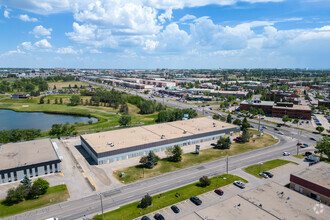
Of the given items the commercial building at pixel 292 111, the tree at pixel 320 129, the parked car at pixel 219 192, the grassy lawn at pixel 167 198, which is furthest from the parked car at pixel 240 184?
the commercial building at pixel 292 111

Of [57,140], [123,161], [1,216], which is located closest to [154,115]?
[57,140]

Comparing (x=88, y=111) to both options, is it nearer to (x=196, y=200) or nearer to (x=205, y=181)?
(x=205, y=181)

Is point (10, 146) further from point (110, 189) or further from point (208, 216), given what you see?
point (208, 216)

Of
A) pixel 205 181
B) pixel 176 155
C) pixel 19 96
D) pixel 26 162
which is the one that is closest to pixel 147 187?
pixel 205 181

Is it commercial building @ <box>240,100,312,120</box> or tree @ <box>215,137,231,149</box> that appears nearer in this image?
tree @ <box>215,137,231,149</box>

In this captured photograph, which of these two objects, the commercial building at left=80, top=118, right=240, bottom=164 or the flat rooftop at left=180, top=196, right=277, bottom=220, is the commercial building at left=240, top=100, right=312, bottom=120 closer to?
the commercial building at left=80, top=118, right=240, bottom=164

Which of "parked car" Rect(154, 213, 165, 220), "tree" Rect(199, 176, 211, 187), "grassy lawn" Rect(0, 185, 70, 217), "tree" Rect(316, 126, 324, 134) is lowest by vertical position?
"grassy lawn" Rect(0, 185, 70, 217)

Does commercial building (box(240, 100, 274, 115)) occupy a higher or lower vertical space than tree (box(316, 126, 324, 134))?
higher

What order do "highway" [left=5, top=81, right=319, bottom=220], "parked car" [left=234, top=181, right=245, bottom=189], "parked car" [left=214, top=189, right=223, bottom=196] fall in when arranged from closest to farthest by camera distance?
"highway" [left=5, top=81, right=319, bottom=220] < "parked car" [left=214, top=189, right=223, bottom=196] < "parked car" [left=234, top=181, right=245, bottom=189]

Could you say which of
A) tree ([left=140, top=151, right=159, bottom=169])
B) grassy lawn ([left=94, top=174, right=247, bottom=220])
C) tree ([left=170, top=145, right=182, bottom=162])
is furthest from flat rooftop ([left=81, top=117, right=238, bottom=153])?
grassy lawn ([left=94, top=174, right=247, bottom=220])
